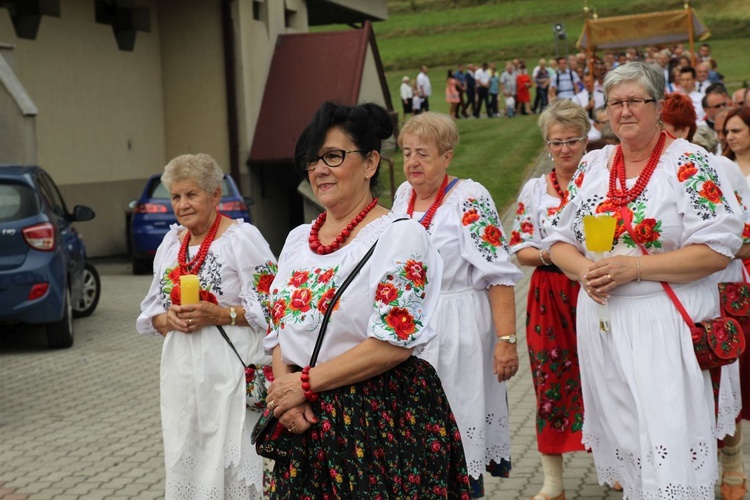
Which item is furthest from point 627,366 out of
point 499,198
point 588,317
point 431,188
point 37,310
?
point 499,198

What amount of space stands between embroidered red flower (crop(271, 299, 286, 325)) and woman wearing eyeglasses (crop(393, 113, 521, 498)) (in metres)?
1.72

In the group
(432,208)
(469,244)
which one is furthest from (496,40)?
(469,244)

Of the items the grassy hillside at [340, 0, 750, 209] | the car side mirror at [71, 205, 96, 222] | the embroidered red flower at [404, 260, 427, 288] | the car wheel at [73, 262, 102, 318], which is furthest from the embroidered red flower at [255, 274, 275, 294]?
the grassy hillside at [340, 0, 750, 209]

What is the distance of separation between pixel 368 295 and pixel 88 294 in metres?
11.8

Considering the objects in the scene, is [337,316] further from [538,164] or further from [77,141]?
[538,164]

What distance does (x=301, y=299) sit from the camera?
398 centimetres

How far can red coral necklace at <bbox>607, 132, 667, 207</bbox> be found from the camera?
17.0 ft

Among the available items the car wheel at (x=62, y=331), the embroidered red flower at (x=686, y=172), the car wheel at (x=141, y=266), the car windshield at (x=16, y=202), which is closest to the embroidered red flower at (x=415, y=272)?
the embroidered red flower at (x=686, y=172)

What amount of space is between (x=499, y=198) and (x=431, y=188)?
17.9 metres

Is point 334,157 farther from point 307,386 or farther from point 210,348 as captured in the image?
point 210,348

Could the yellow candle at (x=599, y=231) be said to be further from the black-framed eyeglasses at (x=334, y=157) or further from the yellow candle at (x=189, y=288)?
the yellow candle at (x=189, y=288)

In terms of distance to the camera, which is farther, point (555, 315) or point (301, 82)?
point (301, 82)

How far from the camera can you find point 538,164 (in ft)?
88.9

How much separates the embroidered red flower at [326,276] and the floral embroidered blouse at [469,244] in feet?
5.88
